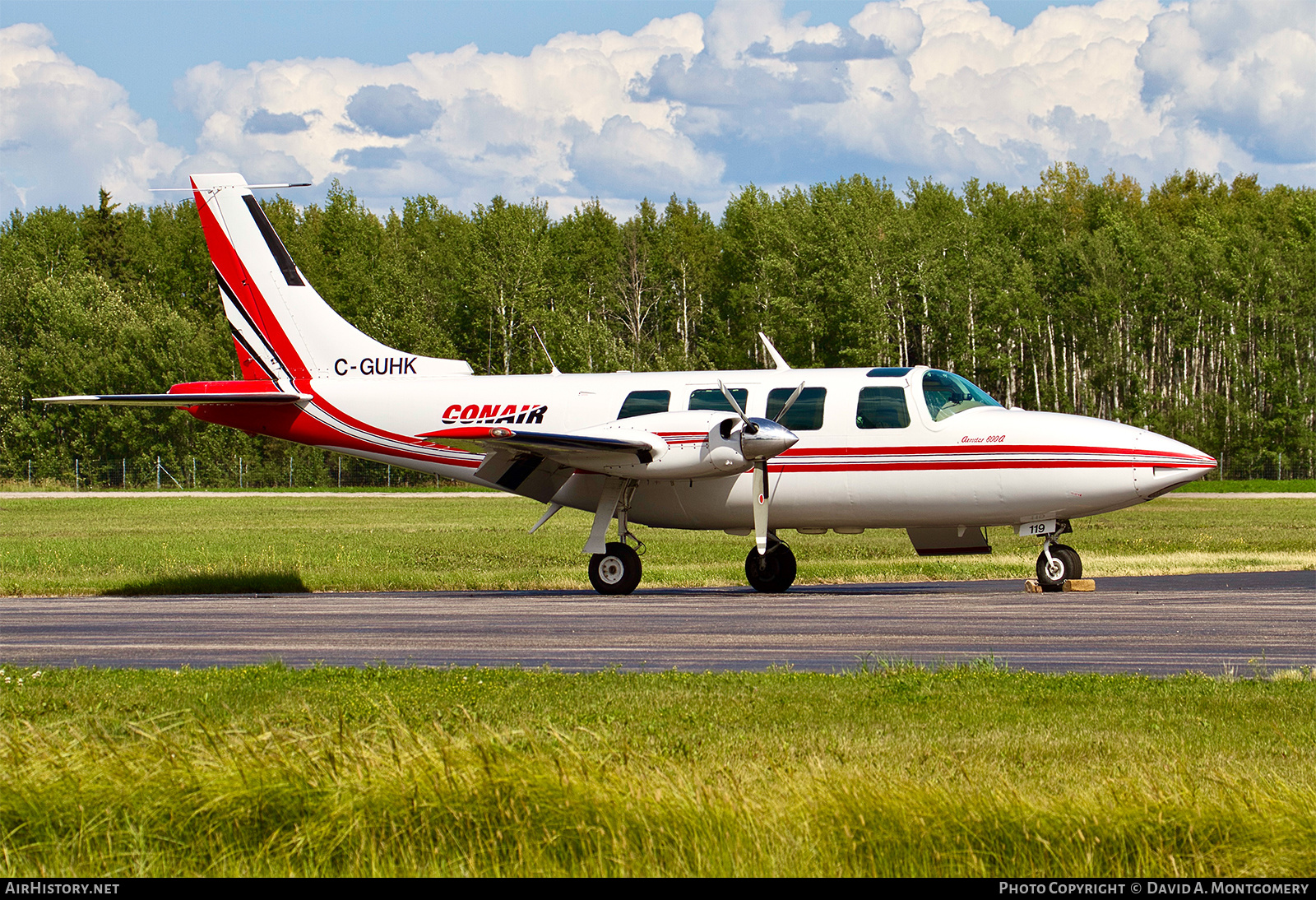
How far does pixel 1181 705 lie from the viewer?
9.57m

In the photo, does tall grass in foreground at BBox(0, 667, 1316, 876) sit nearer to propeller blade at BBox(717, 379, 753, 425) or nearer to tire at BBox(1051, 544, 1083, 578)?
tire at BBox(1051, 544, 1083, 578)

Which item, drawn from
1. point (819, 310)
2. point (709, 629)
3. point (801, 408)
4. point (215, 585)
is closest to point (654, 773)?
point (709, 629)

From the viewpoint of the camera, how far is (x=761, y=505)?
67.0 ft

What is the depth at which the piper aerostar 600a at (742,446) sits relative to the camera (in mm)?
19641

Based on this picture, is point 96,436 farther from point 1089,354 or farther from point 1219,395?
point 1219,395

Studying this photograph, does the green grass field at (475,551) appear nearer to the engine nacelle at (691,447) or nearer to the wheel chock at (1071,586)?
the wheel chock at (1071,586)

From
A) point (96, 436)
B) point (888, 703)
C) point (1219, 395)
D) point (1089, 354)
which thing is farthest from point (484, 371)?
point (888, 703)

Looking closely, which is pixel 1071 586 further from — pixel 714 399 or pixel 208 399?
pixel 208 399

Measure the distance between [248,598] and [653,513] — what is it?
262 inches

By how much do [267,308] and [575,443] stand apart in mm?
7745

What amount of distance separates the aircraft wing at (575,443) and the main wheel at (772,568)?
2.66 m

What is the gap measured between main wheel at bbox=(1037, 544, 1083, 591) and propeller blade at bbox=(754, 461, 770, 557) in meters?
4.11

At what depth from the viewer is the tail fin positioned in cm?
2398

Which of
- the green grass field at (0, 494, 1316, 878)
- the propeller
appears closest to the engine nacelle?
the propeller
